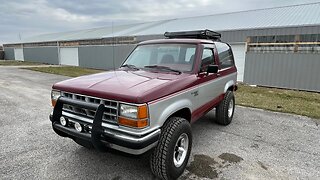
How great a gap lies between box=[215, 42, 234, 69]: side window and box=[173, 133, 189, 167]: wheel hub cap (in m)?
2.16

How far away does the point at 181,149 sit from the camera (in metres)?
3.26

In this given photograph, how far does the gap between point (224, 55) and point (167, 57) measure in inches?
72.6

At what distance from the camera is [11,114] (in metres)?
6.04

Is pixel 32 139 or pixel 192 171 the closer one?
pixel 192 171

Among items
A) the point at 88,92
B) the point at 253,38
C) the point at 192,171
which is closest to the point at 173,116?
the point at 192,171

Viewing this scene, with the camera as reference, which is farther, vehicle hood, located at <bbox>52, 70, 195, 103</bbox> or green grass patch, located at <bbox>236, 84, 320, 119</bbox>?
green grass patch, located at <bbox>236, 84, 320, 119</bbox>

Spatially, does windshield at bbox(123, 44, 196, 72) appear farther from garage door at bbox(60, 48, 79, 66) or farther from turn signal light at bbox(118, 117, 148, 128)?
garage door at bbox(60, 48, 79, 66)

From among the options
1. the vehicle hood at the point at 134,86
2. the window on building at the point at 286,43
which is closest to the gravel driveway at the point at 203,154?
the vehicle hood at the point at 134,86

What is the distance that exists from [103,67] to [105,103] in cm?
1852

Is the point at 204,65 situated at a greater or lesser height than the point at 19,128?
greater

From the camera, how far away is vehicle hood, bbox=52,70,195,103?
259 centimetres

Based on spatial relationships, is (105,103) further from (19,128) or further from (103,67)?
(103,67)

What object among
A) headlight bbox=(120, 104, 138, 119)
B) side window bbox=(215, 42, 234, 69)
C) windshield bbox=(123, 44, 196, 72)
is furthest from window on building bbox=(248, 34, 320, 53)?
headlight bbox=(120, 104, 138, 119)

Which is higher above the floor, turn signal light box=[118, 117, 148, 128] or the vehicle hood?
the vehicle hood
